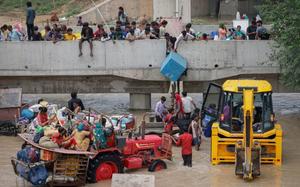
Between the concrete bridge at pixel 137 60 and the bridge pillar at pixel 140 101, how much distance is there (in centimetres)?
112

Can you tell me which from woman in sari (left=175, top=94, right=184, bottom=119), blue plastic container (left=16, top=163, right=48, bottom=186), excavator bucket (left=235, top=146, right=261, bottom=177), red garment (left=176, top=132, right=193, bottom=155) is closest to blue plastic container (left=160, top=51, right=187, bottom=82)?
woman in sari (left=175, top=94, right=184, bottom=119)

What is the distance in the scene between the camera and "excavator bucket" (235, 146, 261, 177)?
468 inches

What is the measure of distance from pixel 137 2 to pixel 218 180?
88.5ft

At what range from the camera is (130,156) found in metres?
12.5

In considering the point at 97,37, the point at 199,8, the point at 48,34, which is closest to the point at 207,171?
the point at 97,37

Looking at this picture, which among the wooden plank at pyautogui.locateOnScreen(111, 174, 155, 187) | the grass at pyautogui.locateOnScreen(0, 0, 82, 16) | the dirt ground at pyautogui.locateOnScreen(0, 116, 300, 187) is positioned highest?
the grass at pyautogui.locateOnScreen(0, 0, 82, 16)

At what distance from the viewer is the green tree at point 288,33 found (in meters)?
15.8

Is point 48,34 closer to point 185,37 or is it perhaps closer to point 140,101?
point 140,101

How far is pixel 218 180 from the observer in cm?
1206

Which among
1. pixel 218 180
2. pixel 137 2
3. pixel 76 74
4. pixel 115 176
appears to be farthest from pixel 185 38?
pixel 137 2

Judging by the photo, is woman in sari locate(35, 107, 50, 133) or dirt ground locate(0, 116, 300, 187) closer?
dirt ground locate(0, 116, 300, 187)

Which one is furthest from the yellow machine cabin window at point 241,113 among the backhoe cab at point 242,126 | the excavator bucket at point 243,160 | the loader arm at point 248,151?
the excavator bucket at point 243,160

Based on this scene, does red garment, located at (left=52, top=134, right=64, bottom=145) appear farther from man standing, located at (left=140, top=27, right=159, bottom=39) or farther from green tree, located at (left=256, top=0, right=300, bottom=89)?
man standing, located at (left=140, top=27, right=159, bottom=39)

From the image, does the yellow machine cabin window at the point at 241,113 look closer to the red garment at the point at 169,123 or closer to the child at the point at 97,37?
the red garment at the point at 169,123
